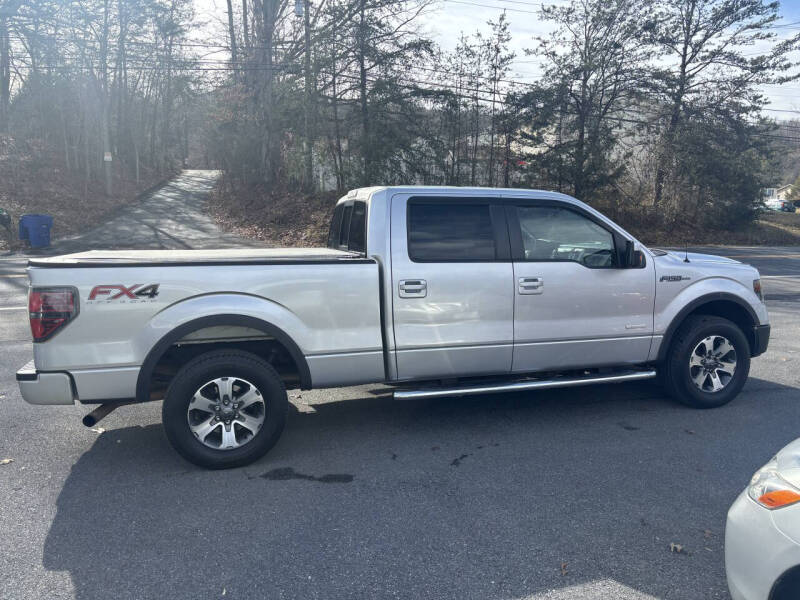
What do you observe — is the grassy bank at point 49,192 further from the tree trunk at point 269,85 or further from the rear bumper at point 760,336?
the rear bumper at point 760,336

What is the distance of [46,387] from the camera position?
3.95 metres

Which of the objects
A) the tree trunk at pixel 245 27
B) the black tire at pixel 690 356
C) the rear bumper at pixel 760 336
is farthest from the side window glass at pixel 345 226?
the tree trunk at pixel 245 27

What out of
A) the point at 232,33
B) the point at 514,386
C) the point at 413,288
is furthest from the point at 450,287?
the point at 232,33

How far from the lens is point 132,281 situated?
3.98 metres

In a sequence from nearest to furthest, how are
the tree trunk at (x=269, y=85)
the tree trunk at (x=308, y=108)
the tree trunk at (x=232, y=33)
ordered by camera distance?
the tree trunk at (x=308, y=108)
the tree trunk at (x=269, y=85)
the tree trunk at (x=232, y=33)

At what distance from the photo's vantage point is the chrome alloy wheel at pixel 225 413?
415cm

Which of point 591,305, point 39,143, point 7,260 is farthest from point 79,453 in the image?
point 39,143

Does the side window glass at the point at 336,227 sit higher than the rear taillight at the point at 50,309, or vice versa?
the side window glass at the point at 336,227

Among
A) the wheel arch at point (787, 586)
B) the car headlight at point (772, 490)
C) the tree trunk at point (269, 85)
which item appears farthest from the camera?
the tree trunk at point (269, 85)

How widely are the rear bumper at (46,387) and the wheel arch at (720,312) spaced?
476cm

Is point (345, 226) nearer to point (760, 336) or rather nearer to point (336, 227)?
point (336, 227)

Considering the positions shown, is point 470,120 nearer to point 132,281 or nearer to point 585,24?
point 585,24

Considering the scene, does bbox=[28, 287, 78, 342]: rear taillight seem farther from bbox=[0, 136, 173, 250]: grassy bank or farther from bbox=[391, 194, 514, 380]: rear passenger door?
bbox=[0, 136, 173, 250]: grassy bank

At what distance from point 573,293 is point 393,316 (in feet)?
5.19
